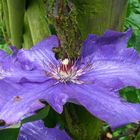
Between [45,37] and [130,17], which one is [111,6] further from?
[130,17]

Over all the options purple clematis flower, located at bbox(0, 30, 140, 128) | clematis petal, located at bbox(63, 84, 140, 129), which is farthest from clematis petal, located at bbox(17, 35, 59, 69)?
clematis petal, located at bbox(63, 84, 140, 129)

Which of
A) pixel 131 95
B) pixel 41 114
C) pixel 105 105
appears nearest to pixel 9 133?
pixel 41 114

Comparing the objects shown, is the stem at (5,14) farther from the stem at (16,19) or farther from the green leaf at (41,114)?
the green leaf at (41,114)

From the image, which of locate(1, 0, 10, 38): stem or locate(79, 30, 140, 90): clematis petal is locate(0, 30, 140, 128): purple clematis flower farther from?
locate(1, 0, 10, 38): stem

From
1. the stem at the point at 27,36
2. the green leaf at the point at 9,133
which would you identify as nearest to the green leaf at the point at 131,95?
the stem at the point at 27,36

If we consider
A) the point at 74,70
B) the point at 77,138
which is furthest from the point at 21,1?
the point at 77,138

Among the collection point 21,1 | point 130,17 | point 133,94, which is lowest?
point 133,94


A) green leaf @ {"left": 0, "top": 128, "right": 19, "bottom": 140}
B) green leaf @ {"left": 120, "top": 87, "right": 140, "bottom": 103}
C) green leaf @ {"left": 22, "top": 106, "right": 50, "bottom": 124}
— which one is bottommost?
green leaf @ {"left": 120, "top": 87, "right": 140, "bottom": 103}
